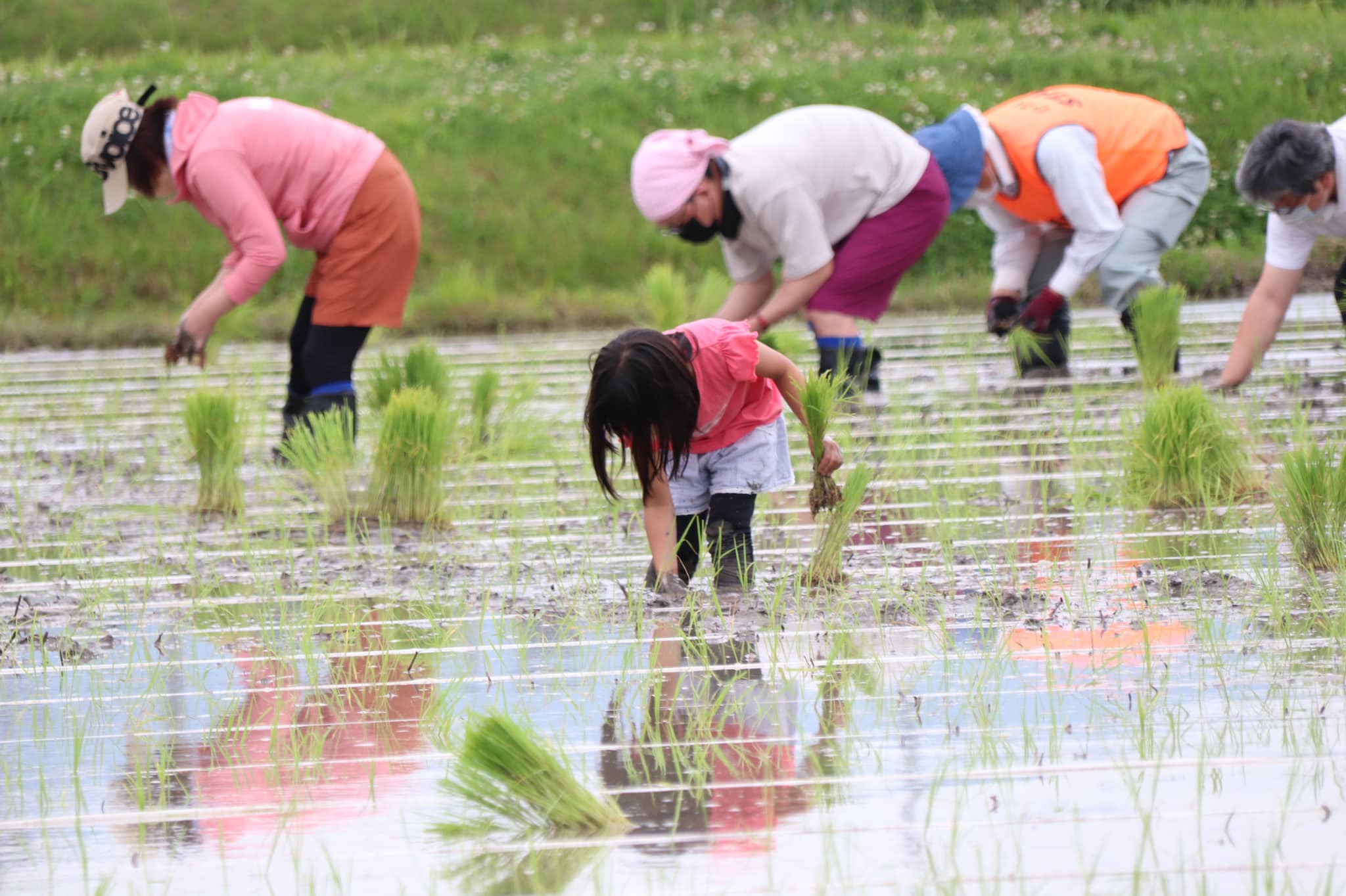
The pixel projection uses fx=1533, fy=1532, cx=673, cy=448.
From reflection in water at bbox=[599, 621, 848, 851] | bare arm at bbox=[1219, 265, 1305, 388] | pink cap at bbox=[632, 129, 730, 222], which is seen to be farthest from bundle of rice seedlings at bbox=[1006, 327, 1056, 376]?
reflection in water at bbox=[599, 621, 848, 851]

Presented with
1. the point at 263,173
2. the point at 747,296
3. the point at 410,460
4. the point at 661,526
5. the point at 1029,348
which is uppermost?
the point at 263,173

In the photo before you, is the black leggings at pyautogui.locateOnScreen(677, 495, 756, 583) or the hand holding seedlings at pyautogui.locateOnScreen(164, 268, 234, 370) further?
the hand holding seedlings at pyautogui.locateOnScreen(164, 268, 234, 370)

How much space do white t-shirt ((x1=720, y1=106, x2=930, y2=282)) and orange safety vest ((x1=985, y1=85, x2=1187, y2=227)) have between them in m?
0.33

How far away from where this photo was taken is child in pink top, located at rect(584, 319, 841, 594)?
9.21 ft

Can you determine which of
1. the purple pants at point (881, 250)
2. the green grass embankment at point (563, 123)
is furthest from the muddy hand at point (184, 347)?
the green grass embankment at point (563, 123)

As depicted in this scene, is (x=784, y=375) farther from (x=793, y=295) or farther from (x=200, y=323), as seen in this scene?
(x=200, y=323)

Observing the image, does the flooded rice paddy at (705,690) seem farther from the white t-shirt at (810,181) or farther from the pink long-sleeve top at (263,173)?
the white t-shirt at (810,181)

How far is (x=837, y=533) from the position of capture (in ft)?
9.87

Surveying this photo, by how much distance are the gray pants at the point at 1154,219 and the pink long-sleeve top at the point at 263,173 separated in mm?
2526

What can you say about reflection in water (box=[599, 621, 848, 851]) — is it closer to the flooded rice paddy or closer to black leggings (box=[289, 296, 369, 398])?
the flooded rice paddy

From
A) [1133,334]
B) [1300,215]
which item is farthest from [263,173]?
[1133,334]

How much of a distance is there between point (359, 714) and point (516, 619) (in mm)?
538

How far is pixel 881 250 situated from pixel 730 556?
91.9 inches

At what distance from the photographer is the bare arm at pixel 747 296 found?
5.09 metres
